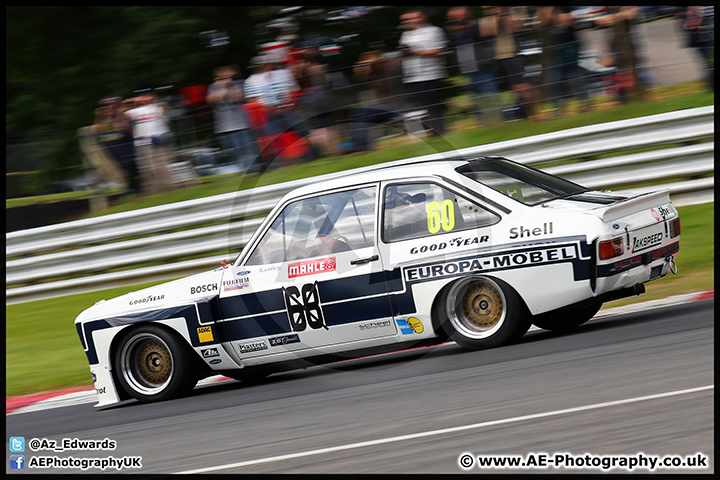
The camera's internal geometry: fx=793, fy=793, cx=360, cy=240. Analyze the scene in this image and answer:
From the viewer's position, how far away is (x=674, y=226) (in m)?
6.11

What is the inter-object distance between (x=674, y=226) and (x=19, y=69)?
1241 cm

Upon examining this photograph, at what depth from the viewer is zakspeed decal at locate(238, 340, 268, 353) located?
20.9ft

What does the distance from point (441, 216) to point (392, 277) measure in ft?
1.98

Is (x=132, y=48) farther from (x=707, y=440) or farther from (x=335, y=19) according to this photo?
(x=707, y=440)

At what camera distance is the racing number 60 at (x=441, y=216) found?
6.07m

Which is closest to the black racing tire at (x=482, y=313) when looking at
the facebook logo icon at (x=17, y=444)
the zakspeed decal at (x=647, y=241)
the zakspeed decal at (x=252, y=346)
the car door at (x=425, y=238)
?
the car door at (x=425, y=238)

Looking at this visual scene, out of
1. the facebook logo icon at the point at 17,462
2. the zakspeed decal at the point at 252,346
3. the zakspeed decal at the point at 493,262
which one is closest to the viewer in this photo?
the facebook logo icon at the point at 17,462

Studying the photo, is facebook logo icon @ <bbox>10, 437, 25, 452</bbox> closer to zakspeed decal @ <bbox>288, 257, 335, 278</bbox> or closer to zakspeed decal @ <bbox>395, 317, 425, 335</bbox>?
zakspeed decal @ <bbox>288, 257, 335, 278</bbox>

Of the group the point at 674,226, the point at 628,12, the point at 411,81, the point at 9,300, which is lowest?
the point at 9,300

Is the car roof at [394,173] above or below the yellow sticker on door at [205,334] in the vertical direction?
above

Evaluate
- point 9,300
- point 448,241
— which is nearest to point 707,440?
point 448,241

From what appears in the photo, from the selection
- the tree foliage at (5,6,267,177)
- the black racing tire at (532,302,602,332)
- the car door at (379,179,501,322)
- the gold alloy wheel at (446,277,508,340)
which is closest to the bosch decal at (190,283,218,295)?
the car door at (379,179,501,322)

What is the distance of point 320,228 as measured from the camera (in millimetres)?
6316

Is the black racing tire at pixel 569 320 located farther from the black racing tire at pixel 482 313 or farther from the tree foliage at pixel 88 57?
the tree foliage at pixel 88 57
